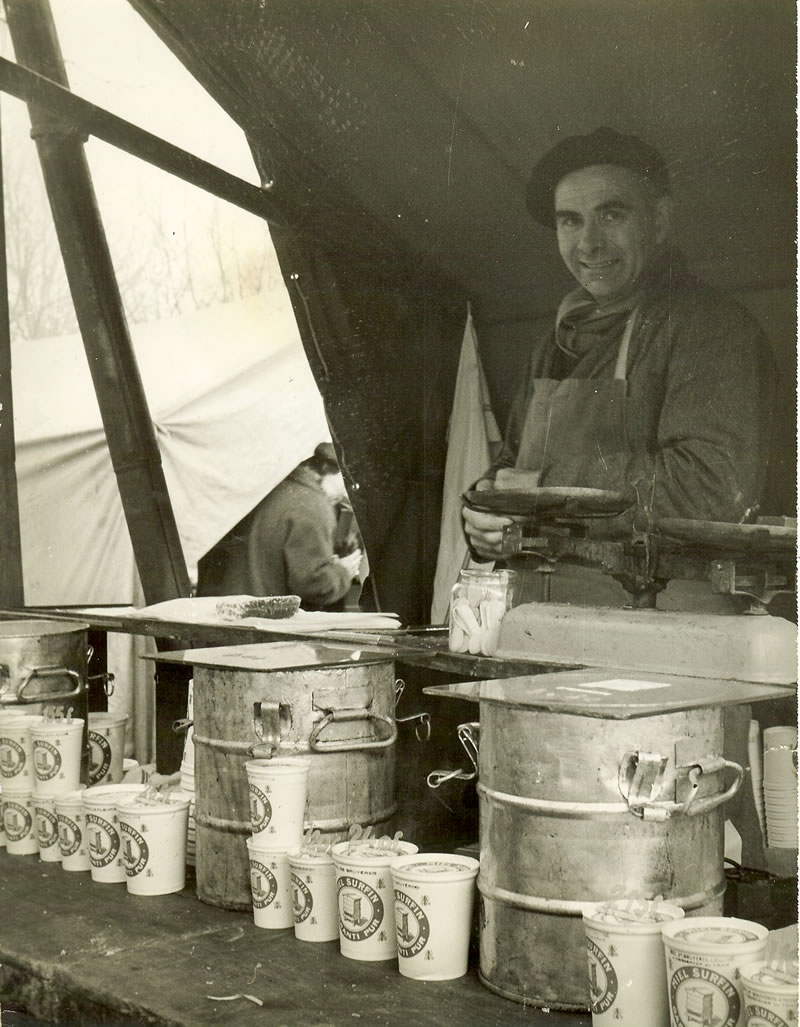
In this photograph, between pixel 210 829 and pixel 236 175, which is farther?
pixel 236 175

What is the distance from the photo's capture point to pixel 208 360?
5016 millimetres

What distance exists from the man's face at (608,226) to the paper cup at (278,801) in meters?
1.81

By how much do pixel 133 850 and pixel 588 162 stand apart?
2.48m

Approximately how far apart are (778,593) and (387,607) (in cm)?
181

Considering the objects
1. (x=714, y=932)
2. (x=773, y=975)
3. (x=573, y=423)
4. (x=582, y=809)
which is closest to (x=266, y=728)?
(x=582, y=809)

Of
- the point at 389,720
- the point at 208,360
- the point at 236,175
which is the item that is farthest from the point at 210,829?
the point at 236,175

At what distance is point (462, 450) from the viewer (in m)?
4.04

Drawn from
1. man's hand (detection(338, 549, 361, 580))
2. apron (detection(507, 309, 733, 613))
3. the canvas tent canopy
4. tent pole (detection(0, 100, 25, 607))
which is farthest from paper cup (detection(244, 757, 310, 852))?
tent pole (detection(0, 100, 25, 607))

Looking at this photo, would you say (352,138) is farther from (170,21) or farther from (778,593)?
(778,593)

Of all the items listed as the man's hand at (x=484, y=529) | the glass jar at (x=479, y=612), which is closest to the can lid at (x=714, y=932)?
the glass jar at (x=479, y=612)

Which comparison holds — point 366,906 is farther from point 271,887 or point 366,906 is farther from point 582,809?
point 582,809

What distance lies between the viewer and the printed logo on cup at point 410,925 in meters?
2.33

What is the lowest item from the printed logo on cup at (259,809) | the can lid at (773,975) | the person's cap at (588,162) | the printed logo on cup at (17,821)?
the printed logo on cup at (17,821)

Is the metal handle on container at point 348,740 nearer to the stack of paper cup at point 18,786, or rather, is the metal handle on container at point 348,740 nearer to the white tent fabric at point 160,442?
the stack of paper cup at point 18,786
